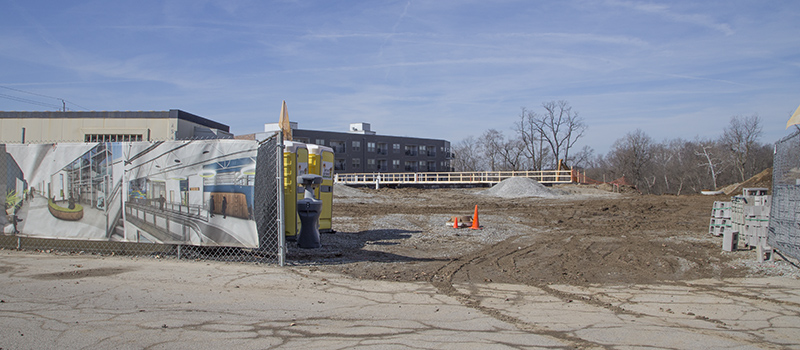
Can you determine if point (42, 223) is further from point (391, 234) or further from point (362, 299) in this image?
point (391, 234)

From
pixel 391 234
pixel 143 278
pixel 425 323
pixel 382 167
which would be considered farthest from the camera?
pixel 382 167

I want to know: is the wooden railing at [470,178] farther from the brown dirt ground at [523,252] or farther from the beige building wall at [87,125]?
the brown dirt ground at [523,252]

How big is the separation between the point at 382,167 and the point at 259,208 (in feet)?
228

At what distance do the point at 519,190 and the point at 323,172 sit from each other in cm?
2849

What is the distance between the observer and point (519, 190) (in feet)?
126

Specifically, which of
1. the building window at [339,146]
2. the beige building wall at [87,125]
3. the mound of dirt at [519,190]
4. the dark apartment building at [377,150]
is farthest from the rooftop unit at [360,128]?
the beige building wall at [87,125]

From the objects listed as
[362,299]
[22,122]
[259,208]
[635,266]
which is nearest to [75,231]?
[259,208]

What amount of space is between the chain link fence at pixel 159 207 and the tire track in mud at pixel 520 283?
2840 mm

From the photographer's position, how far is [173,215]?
326 inches

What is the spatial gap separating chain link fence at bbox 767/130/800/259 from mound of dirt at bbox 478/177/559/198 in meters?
27.4

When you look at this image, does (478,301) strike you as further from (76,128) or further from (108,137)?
(76,128)

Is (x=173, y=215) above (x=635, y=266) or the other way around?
above

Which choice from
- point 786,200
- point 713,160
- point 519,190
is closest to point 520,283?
point 786,200

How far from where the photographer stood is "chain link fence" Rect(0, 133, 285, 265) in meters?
8.05
